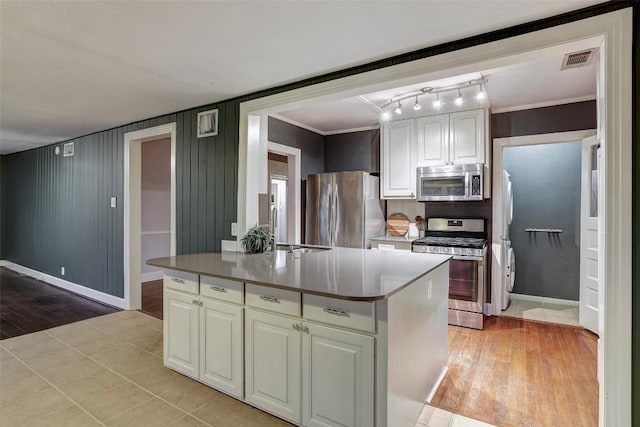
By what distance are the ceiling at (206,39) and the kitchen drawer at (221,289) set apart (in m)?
1.56

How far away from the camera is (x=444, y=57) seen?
83.6 inches

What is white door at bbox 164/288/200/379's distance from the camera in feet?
8.06

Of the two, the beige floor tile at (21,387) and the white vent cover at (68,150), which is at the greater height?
the white vent cover at (68,150)

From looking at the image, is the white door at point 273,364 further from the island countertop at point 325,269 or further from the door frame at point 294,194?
the door frame at point 294,194

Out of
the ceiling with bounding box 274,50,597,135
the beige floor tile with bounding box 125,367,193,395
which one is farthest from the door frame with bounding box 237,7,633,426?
the beige floor tile with bounding box 125,367,193,395

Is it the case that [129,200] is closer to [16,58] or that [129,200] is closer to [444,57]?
[16,58]

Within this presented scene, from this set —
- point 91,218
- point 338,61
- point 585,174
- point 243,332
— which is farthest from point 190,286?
point 585,174

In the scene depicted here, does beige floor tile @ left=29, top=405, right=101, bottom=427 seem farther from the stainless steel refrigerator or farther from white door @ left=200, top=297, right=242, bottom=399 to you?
the stainless steel refrigerator

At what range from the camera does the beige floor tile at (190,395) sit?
2.21m

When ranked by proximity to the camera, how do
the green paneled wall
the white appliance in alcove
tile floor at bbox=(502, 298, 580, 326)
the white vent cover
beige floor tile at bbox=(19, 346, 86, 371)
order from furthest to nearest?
the white vent cover
the white appliance in alcove
tile floor at bbox=(502, 298, 580, 326)
the green paneled wall
beige floor tile at bbox=(19, 346, 86, 371)

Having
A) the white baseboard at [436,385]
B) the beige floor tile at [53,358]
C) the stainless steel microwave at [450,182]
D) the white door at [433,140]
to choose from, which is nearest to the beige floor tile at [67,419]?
the beige floor tile at [53,358]

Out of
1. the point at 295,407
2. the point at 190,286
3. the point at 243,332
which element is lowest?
the point at 295,407

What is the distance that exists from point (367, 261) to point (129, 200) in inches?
131

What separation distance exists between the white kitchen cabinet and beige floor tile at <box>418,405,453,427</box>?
2.66m
